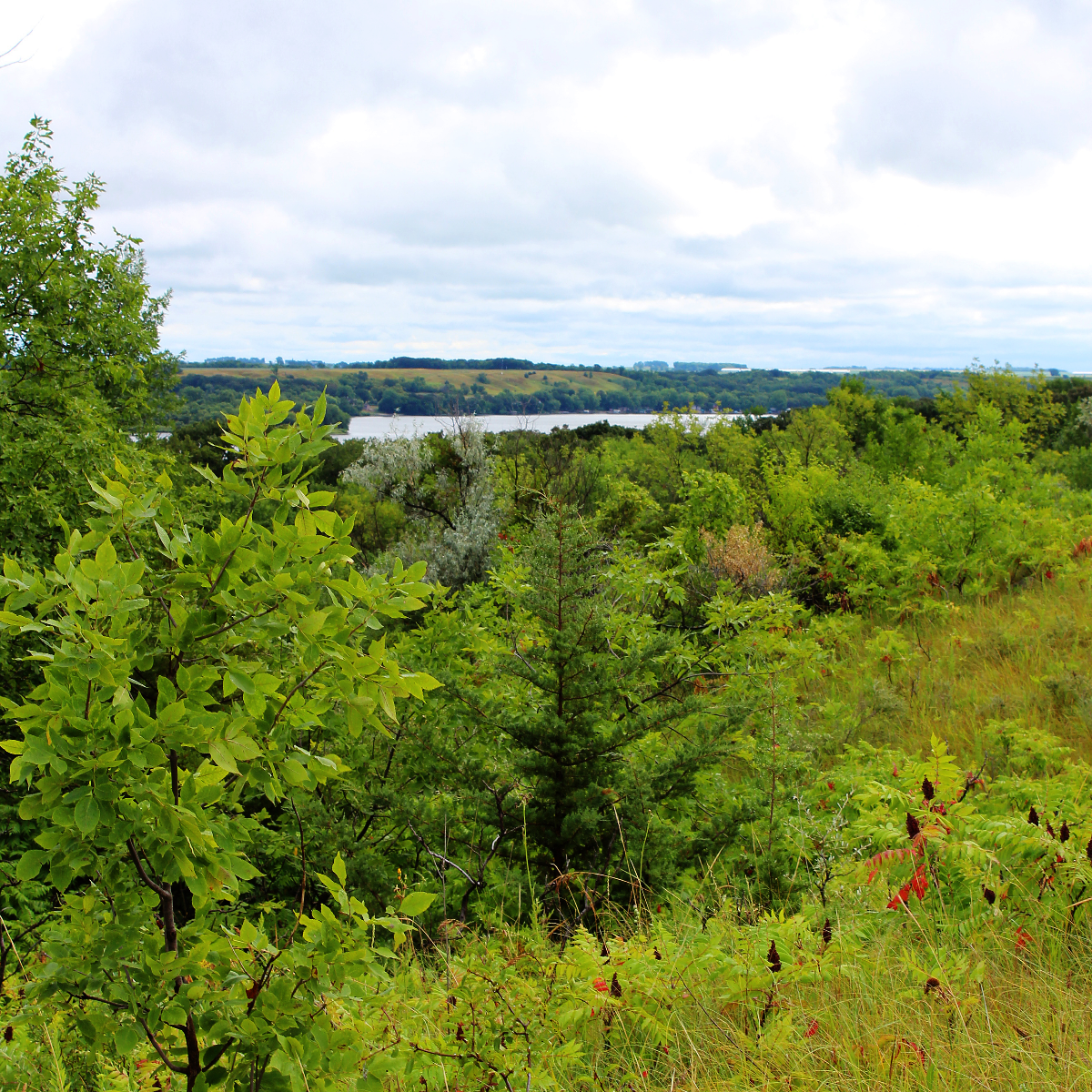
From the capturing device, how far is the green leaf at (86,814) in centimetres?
131

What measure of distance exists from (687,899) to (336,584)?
10.6ft

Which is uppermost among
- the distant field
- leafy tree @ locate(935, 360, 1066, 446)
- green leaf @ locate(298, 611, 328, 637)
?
the distant field

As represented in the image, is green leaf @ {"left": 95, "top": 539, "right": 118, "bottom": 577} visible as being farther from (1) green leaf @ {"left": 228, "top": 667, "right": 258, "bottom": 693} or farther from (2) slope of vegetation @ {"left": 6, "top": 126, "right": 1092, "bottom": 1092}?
(1) green leaf @ {"left": 228, "top": 667, "right": 258, "bottom": 693}

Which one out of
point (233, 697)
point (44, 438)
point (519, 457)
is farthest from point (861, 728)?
point (519, 457)

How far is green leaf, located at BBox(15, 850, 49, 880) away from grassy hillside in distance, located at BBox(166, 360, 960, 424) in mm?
26764

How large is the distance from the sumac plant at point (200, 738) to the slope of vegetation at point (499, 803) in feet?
0.03

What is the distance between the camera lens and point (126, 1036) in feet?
4.79

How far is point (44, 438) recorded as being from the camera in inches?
365

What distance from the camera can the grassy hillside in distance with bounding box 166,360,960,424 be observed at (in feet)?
124

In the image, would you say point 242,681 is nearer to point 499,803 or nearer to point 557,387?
point 499,803

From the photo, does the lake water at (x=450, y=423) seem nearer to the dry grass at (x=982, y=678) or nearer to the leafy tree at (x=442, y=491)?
the leafy tree at (x=442, y=491)

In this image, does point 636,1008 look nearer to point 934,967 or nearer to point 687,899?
point 934,967

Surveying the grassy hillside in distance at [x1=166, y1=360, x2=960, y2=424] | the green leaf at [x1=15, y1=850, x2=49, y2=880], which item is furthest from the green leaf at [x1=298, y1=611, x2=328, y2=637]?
the grassy hillside in distance at [x1=166, y1=360, x2=960, y2=424]

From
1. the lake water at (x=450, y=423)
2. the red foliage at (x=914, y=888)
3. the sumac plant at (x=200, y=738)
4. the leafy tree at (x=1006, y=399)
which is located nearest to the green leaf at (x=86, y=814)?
the sumac plant at (x=200, y=738)
